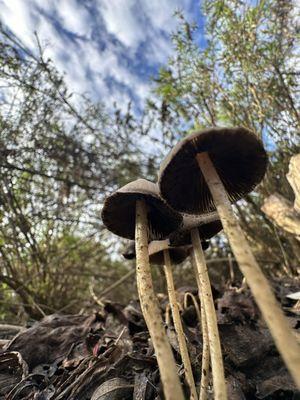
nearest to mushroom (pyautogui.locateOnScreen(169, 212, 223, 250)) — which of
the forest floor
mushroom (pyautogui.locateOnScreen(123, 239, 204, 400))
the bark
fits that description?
mushroom (pyautogui.locateOnScreen(123, 239, 204, 400))

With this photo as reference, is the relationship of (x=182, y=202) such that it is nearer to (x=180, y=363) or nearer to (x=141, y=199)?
(x=141, y=199)

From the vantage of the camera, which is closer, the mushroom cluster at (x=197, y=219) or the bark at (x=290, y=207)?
the mushroom cluster at (x=197, y=219)

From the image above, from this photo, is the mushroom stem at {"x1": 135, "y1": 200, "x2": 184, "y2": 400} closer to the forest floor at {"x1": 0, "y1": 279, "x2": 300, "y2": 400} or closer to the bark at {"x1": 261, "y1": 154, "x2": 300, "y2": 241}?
the forest floor at {"x1": 0, "y1": 279, "x2": 300, "y2": 400}

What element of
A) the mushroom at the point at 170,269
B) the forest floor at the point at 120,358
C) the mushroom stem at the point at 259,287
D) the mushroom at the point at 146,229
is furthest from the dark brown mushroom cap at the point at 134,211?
the forest floor at the point at 120,358

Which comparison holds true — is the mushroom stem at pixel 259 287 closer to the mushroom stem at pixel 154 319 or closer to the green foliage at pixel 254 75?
the mushroom stem at pixel 154 319

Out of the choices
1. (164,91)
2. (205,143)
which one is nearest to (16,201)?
(164,91)

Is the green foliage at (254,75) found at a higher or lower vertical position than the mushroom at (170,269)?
higher
